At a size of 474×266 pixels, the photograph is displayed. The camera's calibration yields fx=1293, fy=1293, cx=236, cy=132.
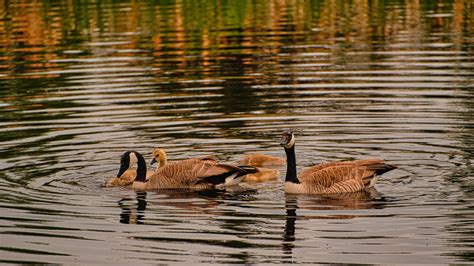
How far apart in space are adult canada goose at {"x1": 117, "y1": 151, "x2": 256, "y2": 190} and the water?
241 mm

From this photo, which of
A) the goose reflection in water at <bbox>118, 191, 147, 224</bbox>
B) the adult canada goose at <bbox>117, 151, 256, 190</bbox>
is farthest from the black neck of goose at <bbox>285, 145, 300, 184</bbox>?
the goose reflection in water at <bbox>118, 191, 147, 224</bbox>

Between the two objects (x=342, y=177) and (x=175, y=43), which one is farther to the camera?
(x=175, y=43)

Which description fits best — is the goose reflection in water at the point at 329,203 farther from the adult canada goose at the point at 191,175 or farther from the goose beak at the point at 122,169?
the goose beak at the point at 122,169

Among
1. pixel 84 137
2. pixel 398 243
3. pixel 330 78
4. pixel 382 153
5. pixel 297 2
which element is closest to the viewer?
pixel 398 243

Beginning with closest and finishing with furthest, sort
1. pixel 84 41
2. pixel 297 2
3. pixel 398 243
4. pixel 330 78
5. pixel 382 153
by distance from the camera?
1. pixel 398 243
2. pixel 382 153
3. pixel 330 78
4. pixel 84 41
5. pixel 297 2

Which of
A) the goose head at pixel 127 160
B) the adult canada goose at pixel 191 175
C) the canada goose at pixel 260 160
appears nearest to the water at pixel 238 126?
the adult canada goose at pixel 191 175

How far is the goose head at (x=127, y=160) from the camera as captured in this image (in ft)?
67.2

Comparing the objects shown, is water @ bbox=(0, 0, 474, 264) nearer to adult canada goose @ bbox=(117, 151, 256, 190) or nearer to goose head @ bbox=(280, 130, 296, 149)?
adult canada goose @ bbox=(117, 151, 256, 190)

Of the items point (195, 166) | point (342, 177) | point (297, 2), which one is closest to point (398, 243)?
point (342, 177)

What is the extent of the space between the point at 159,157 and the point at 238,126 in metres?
3.58

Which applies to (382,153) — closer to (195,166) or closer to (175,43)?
(195,166)

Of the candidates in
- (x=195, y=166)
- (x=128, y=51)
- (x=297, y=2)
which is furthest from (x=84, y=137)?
(x=297, y=2)

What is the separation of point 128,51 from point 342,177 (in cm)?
1779

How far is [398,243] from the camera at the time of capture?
51.4 feet
